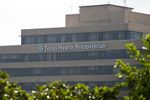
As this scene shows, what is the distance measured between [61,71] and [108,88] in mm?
103204

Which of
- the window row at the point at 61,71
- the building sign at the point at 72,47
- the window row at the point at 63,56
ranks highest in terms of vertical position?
the building sign at the point at 72,47

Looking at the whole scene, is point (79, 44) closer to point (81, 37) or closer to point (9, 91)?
point (81, 37)

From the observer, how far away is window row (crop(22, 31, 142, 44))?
138125mm

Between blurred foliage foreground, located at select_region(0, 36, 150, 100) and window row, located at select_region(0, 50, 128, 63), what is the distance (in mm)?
93901

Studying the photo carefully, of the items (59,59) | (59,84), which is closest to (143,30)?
(59,59)

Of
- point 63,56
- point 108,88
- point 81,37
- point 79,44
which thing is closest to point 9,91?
point 108,88

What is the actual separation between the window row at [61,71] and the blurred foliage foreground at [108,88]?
312 feet

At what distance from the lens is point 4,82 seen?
37.3 m

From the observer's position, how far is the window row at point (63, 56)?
133 meters

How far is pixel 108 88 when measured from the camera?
3616cm

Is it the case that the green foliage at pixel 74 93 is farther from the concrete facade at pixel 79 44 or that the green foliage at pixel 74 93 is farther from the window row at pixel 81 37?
the window row at pixel 81 37

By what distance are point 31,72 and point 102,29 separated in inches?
644

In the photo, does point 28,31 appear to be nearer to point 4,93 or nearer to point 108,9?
point 108,9

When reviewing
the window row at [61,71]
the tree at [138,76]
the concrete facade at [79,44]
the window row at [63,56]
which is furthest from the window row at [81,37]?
the tree at [138,76]
